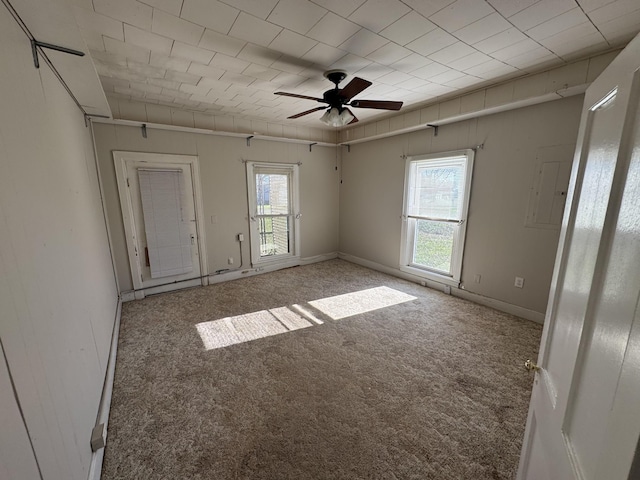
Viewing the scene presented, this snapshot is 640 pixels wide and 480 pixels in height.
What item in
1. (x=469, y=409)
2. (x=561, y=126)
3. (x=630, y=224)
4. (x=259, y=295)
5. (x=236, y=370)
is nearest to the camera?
(x=630, y=224)

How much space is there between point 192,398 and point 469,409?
2018 millimetres

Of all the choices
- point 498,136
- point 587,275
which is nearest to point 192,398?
point 587,275

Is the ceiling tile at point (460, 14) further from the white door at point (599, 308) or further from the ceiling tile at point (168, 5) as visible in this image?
the ceiling tile at point (168, 5)

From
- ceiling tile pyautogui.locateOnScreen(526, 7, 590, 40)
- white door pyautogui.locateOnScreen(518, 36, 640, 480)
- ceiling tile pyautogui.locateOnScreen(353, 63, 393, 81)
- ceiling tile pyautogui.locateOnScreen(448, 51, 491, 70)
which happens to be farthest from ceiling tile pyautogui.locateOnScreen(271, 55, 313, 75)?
white door pyautogui.locateOnScreen(518, 36, 640, 480)

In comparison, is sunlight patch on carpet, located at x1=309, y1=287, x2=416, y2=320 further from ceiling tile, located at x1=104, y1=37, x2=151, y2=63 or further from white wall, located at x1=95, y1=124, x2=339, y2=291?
ceiling tile, located at x1=104, y1=37, x2=151, y2=63

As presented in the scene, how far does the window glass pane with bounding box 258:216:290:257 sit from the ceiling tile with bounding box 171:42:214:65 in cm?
266

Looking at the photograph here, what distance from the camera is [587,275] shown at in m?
0.68

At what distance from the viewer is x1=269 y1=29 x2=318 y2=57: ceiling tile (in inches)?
79.0

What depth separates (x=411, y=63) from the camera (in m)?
2.47

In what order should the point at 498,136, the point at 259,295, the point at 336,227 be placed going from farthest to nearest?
1. the point at 336,227
2. the point at 259,295
3. the point at 498,136

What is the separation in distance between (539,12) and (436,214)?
2496 mm

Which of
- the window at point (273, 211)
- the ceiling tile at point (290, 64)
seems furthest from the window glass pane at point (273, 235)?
the ceiling tile at point (290, 64)

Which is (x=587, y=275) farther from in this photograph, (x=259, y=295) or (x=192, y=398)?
(x=259, y=295)

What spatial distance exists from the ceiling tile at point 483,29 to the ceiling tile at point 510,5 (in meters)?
0.05
